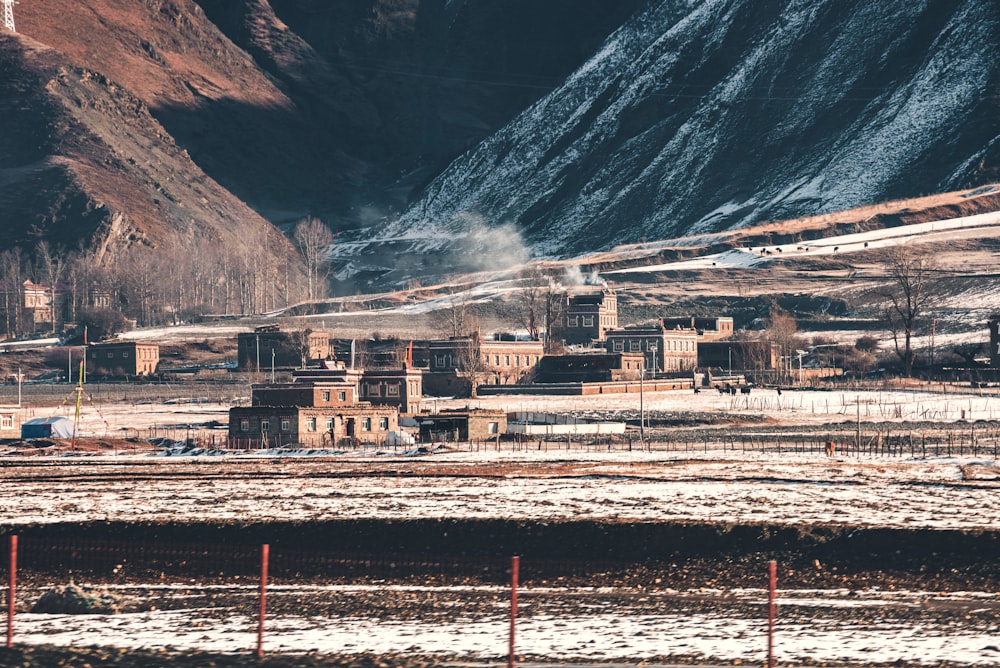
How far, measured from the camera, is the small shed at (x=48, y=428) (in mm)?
90312

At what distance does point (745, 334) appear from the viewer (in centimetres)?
19225

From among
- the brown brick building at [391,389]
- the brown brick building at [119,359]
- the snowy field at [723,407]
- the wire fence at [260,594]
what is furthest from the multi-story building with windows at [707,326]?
the wire fence at [260,594]

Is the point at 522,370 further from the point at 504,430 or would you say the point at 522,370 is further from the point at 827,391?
the point at 504,430

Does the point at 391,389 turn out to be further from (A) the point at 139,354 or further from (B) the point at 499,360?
(A) the point at 139,354

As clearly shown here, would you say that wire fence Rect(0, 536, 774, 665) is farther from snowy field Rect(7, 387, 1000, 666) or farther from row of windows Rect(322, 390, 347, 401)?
row of windows Rect(322, 390, 347, 401)

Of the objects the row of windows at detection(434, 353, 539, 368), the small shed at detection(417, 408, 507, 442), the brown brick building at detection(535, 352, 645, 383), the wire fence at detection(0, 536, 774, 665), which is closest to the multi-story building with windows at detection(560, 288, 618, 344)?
the row of windows at detection(434, 353, 539, 368)

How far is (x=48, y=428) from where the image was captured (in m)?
90.8

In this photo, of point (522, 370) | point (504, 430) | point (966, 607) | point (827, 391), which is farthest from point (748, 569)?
point (522, 370)

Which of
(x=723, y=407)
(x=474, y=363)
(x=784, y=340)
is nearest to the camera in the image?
(x=723, y=407)

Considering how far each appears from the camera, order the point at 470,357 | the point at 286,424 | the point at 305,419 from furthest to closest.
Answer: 1. the point at 470,357
2. the point at 305,419
3. the point at 286,424

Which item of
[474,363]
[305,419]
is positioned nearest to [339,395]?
[305,419]

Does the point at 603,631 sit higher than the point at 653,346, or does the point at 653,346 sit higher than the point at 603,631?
the point at 653,346

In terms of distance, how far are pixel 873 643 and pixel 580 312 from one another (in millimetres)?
163317

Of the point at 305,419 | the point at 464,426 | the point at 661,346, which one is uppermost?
the point at 661,346
